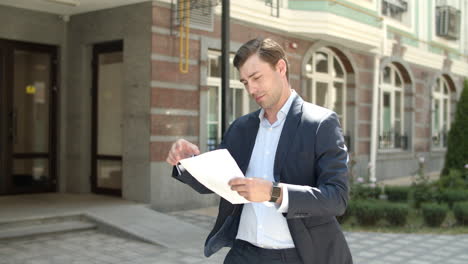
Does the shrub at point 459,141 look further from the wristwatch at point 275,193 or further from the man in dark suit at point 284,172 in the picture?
the wristwatch at point 275,193

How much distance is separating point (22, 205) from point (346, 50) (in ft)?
29.2

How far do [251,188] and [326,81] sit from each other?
40.3ft

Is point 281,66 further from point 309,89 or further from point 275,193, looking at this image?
point 309,89

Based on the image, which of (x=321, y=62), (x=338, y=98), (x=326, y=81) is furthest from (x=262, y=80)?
(x=338, y=98)

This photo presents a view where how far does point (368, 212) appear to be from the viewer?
8297 millimetres

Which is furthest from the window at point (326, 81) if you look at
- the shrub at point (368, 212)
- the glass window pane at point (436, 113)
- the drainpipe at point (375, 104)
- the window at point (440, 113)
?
the glass window pane at point (436, 113)

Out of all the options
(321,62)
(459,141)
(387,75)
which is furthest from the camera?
(387,75)

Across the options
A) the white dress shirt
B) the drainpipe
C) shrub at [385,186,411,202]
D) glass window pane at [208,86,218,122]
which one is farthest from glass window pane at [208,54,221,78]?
the white dress shirt

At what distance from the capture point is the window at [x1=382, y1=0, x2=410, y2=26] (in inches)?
A: 630

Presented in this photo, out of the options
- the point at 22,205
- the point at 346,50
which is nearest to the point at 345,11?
the point at 346,50

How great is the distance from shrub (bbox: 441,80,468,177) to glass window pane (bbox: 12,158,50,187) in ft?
27.5

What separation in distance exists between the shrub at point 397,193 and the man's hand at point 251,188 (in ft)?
27.2

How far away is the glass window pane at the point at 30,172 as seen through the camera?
980 cm

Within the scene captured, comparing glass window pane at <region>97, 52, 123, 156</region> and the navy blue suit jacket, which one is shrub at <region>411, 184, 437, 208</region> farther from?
the navy blue suit jacket
